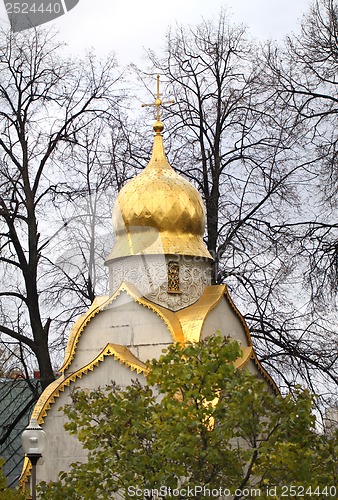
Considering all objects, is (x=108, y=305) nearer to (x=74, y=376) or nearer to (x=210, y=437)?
(x=74, y=376)

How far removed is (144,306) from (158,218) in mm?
1499

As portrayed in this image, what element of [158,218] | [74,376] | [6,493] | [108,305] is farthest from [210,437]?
[158,218]

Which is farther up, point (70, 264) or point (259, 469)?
point (70, 264)

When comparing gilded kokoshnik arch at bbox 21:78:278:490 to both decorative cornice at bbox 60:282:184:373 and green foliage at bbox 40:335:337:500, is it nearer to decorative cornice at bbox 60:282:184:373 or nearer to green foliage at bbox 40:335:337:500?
decorative cornice at bbox 60:282:184:373

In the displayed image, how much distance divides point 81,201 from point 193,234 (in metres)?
4.94

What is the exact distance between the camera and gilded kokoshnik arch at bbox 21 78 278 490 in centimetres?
1536

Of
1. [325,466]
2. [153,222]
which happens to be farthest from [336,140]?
[325,466]

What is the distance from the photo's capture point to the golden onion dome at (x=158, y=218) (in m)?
16.6

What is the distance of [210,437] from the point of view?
434 inches

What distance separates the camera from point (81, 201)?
70.0 ft

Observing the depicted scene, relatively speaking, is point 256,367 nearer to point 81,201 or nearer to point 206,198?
point 206,198

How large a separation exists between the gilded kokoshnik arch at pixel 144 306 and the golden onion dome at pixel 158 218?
2 cm

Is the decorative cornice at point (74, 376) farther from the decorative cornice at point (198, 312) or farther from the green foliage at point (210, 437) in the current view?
the green foliage at point (210, 437)

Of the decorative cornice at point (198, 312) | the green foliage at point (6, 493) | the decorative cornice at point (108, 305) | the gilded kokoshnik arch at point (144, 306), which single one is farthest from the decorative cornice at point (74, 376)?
the green foliage at point (6, 493)
